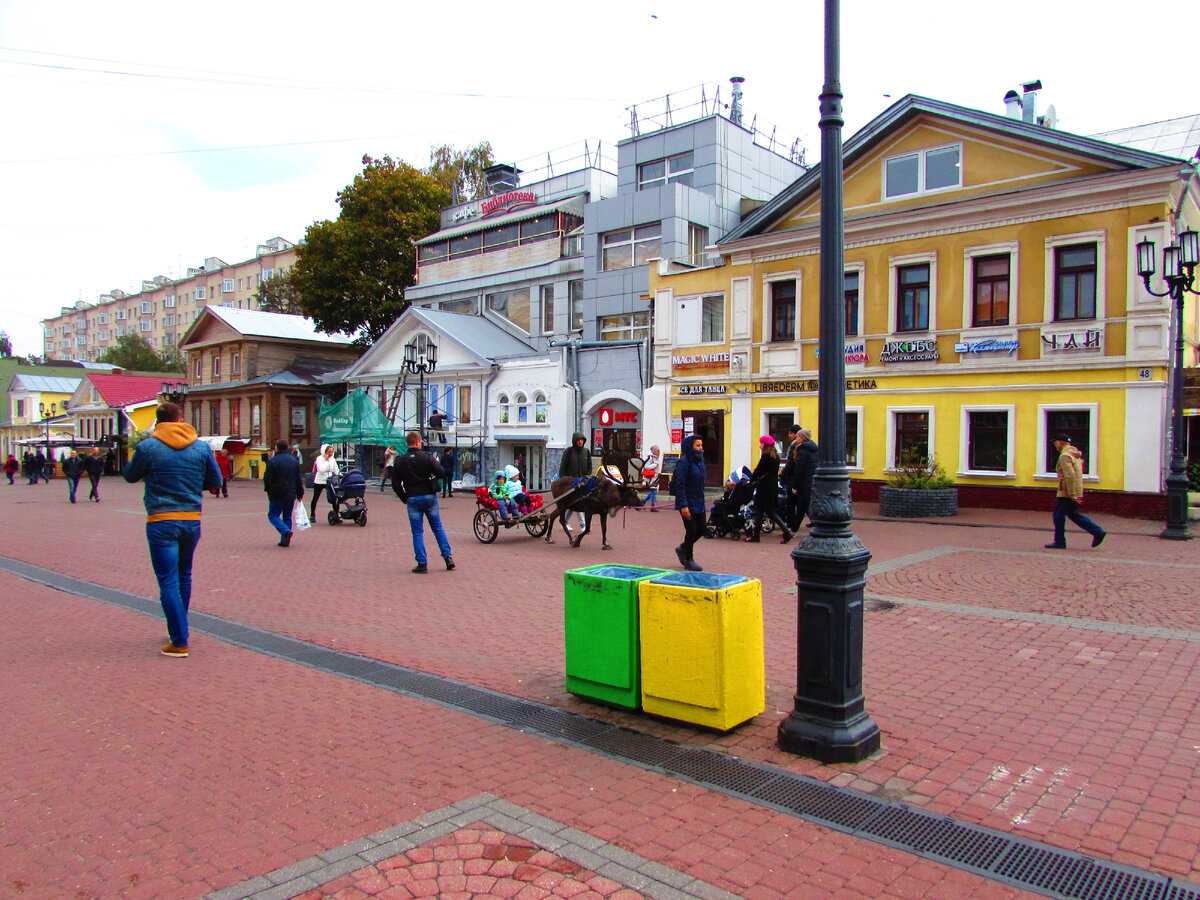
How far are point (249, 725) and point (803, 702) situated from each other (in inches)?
134

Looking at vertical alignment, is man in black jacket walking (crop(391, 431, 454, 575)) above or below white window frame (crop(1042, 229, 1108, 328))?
below

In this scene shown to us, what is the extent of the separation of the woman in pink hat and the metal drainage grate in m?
8.95

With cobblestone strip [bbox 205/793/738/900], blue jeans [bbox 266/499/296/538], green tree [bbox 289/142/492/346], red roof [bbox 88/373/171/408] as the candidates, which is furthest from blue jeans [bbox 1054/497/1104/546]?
red roof [bbox 88/373/171/408]

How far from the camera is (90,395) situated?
57469 millimetres

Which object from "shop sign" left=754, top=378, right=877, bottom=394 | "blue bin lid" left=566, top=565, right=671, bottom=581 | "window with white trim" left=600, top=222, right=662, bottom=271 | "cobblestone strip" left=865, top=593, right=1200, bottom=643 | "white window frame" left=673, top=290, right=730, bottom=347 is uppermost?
"window with white trim" left=600, top=222, right=662, bottom=271

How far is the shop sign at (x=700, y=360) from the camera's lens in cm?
2402

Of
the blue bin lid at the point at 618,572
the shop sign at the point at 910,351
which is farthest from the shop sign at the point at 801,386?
the blue bin lid at the point at 618,572

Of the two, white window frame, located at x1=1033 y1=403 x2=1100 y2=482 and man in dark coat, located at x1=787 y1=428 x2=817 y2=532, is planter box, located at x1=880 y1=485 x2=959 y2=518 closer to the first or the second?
white window frame, located at x1=1033 y1=403 x2=1100 y2=482

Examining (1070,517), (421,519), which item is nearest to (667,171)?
(1070,517)

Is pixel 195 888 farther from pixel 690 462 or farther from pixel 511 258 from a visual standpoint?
pixel 511 258

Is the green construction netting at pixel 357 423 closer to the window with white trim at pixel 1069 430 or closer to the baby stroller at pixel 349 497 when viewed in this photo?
the baby stroller at pixel 349 497

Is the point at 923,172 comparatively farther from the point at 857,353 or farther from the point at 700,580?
the point at 700,580

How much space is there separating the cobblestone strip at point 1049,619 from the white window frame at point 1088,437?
11.3 m

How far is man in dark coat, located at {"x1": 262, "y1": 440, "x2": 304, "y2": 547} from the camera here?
14156 mm
